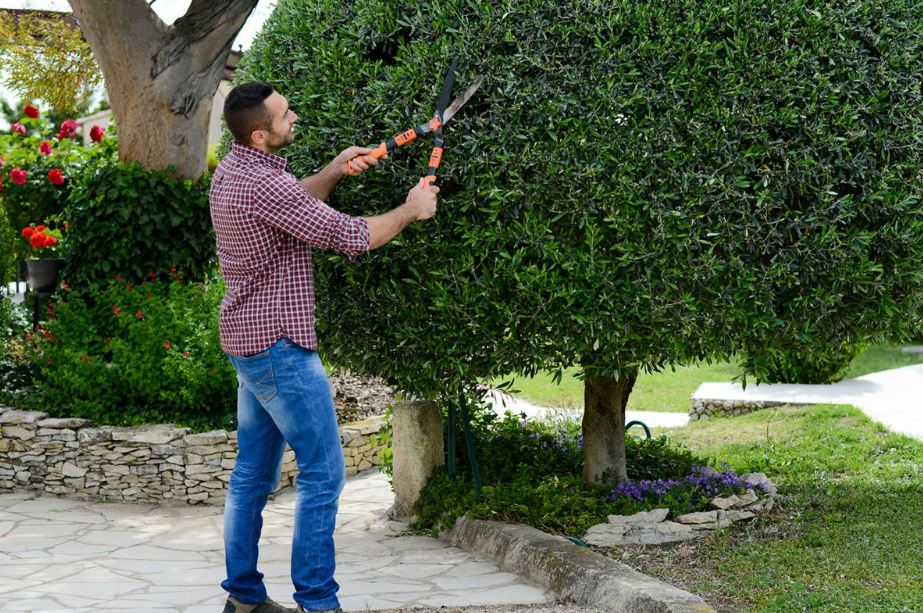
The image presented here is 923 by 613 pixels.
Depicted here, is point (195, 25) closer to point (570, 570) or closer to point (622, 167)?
point (622, 167)

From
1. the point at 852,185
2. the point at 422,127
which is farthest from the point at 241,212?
the point at 852,185

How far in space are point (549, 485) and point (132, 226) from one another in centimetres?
410

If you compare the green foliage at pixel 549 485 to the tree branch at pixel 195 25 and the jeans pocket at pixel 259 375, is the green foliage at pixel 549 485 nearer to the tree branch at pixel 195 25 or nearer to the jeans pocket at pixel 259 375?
the jeans pocket at pixel 259 375

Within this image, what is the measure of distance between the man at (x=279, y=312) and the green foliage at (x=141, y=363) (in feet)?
9.59

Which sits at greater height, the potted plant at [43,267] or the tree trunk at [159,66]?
the tree trunk at [159,66]

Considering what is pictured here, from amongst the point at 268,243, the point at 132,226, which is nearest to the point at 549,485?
the point at 268,243

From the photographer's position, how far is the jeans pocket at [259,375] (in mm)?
3426

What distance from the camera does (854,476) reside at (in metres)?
5.94

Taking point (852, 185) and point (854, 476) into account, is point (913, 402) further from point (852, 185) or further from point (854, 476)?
point (852, 185)

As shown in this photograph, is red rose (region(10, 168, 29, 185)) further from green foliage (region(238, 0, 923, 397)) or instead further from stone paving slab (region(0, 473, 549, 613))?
green foliage (region(238, 0, 923, 397))

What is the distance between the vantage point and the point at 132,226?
7.20m

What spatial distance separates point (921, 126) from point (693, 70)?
119 cm

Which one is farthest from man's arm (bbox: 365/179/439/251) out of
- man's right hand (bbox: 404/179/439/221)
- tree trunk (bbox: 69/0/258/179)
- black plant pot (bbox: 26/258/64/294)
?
black plant pot (bbox: 26/258/64/294)

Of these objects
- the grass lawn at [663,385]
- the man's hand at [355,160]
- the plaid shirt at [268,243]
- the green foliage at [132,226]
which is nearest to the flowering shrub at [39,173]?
the green foliage at [132,226]
